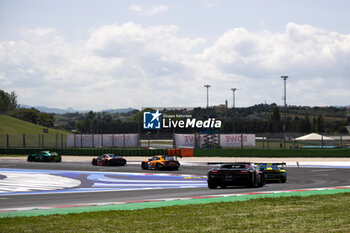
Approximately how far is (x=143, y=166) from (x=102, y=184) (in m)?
11.5

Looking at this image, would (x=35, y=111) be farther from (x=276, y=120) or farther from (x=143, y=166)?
(x=143, y=166)

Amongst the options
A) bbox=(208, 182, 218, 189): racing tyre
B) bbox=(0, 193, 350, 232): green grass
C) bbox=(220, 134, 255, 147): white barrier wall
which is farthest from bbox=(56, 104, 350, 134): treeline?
bbox=(0, 193, 350, 232): green grass

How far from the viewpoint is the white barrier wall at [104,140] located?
194 ft

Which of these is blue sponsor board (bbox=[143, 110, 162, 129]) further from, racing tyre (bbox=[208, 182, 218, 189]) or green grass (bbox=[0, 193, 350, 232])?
green grass (bbox=[0, 193, 350, 232])

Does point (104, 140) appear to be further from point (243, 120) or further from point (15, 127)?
point (15, 127)

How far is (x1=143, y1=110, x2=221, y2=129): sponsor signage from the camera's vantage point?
56472 millimetres

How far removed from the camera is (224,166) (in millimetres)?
20031

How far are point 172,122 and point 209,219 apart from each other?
46.8 meters

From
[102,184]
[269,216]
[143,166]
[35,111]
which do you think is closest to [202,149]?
[143,166]

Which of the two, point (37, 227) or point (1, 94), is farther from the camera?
point (1, 94)

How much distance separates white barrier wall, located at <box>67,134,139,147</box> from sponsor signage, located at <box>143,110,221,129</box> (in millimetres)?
2167

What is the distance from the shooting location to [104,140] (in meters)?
60.9

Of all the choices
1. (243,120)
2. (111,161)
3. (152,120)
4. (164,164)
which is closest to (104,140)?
(152,120)

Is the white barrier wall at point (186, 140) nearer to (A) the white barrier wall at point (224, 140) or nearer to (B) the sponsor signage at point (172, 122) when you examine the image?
(A) the white barrier wall at point (224, 140)
